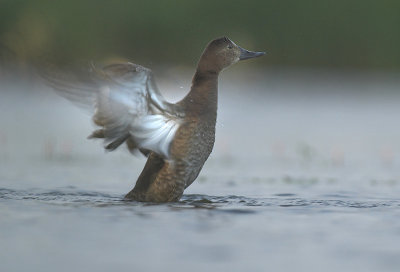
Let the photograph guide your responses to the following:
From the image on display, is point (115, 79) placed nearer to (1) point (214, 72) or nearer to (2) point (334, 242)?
(1) point (214, 72)

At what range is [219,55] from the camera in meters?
6.82

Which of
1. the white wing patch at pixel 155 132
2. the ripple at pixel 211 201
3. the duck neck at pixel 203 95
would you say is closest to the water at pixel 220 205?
the ripple at pixel 211 201

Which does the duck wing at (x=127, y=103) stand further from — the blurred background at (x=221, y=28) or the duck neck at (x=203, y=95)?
the blurred background at (x=221, y=28)

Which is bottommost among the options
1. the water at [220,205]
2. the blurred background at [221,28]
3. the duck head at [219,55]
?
the water at [220,205]

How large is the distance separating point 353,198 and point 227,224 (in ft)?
6.10

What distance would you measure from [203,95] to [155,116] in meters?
0.61

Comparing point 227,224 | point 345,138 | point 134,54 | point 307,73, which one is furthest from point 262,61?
point 227,224

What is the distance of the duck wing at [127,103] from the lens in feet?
19.4

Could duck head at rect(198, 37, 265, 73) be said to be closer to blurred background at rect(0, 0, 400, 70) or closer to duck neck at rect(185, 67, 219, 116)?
duck neck at rect(185, 67, 219, 116)

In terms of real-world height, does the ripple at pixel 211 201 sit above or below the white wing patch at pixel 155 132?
below

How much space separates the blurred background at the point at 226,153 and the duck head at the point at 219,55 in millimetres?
303

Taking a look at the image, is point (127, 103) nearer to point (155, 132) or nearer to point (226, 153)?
point (155, 132)

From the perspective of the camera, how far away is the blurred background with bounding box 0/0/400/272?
15.8 ft

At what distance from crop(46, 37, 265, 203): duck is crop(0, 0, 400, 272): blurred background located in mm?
183
